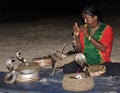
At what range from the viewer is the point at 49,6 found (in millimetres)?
15297

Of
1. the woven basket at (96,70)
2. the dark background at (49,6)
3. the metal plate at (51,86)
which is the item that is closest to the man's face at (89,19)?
the woven basket at (96,70)

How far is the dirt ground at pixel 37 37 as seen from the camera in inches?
257

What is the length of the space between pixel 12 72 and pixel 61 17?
8036mm

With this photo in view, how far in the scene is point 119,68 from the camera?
4.02 meters

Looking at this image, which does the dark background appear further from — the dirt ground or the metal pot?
the metal pot

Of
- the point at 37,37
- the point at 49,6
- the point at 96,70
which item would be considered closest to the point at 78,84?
the point at 96,70

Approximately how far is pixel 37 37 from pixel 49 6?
724 centimetres

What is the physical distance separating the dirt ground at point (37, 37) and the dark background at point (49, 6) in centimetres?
222

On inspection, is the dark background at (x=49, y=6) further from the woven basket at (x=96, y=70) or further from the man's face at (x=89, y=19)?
the woven basket at (x=96, y=70)

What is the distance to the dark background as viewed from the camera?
44.4 feet

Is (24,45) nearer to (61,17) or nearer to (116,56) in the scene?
(116,56)

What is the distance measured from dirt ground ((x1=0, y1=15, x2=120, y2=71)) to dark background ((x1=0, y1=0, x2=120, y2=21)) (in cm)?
222

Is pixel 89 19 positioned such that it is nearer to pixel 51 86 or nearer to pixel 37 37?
pixel 51 86

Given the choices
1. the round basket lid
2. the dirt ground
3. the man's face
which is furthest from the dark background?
the round basket lid
